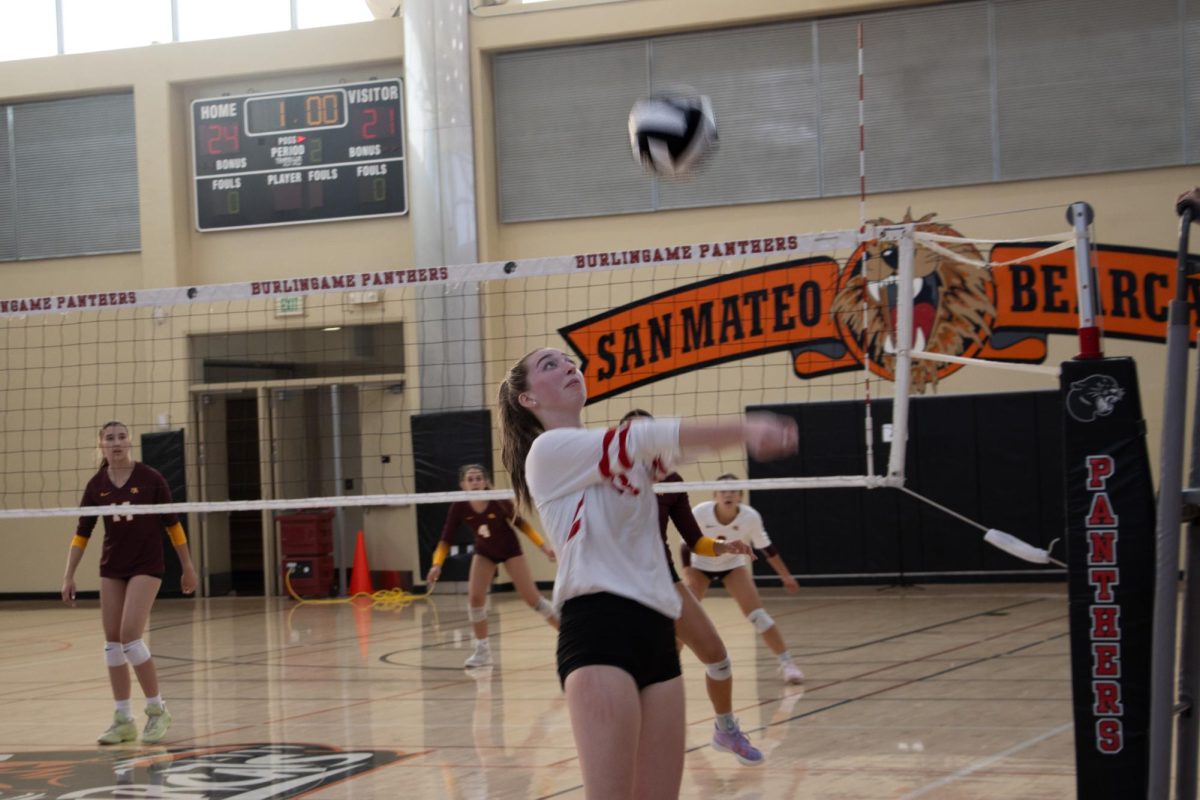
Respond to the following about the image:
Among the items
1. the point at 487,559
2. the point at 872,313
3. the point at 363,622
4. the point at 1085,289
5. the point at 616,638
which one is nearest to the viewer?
the point at 616,638

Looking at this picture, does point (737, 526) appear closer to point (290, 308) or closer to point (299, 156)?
point (290, 308)

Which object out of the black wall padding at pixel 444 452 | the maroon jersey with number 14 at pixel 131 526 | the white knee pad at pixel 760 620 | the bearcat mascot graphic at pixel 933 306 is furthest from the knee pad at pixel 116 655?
the bearcat mascot graphic at pixel 933 306

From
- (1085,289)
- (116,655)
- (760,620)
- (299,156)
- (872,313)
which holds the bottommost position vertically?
(760,620)

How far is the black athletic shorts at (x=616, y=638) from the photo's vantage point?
3238 millimetres

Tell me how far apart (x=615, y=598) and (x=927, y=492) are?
11.9 meters

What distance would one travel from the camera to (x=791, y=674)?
8.77 metres

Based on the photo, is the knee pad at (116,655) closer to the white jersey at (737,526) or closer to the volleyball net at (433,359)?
the white jersey at (737,526)

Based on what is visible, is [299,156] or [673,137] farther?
[299,156]

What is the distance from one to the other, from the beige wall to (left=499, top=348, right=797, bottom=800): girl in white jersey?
1113 centimetres

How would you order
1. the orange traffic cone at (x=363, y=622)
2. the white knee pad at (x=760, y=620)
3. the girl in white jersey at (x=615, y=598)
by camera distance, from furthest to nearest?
the orange traffic cone at (x=363, y=622) → the white knee pad at (x=760, y=620) → the girl in white jersey at (x=615, y=598)

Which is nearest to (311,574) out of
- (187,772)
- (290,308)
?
(290,308)

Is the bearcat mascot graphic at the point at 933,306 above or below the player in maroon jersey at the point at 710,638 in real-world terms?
above

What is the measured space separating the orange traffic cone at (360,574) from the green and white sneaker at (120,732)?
8939 millimetres

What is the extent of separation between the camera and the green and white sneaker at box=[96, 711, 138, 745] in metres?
7.66
